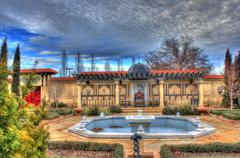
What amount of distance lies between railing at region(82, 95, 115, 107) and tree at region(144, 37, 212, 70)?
601 inches

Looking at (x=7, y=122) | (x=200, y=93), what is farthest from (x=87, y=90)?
(x=7, y=122)

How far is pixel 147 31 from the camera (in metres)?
19.2

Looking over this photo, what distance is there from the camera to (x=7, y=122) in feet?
8.20

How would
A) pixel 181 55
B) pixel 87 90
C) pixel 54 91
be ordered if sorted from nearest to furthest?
pixel 54 91 → pixel 87 90 → pixel 181 55

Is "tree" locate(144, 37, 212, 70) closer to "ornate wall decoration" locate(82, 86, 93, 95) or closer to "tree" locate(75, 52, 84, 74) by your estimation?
"tree" locate(75, 52, 84, 74)

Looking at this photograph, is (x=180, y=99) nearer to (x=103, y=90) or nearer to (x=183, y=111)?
(x=183, y=111)

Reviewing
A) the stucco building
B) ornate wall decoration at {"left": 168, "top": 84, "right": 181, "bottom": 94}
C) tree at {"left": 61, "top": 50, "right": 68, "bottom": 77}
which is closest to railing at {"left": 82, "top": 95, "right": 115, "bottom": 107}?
the stucco building

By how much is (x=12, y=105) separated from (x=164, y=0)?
1293 centimetres

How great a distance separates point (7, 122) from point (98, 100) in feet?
53.9

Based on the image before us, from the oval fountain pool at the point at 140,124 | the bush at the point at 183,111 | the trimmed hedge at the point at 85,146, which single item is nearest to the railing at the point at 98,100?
the bush at the point at 183,111

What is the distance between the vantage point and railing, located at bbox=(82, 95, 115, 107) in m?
18.7

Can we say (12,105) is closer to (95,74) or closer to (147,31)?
→ (95,74)

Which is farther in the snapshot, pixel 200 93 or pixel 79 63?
pixel 79 63

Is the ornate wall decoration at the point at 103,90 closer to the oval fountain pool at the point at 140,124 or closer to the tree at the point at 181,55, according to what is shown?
the oval fountain pool at the point at 140,124
